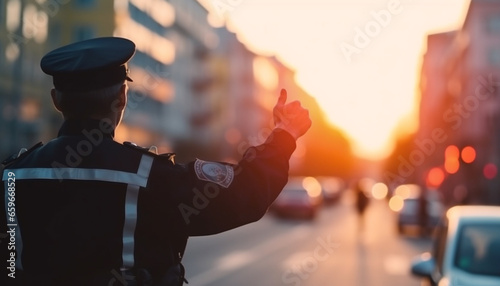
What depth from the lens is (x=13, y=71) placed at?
142ft

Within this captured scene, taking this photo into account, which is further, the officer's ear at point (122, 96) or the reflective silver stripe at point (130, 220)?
the officer's ear at point (122, 96)

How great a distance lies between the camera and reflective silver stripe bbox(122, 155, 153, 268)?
2.43 meters

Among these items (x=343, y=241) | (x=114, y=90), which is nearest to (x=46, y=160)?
(x=114, y=90)

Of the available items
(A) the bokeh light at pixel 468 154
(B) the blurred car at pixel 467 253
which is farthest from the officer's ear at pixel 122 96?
(A) the bokeh light at pixel 468 154

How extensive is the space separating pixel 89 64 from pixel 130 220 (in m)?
0.44

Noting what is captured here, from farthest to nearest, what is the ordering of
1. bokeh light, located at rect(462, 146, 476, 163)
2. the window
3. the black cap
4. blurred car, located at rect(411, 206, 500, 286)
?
1. bokeh light, located at rect(462, 146, 476, 163)
2. the window
3. blurred car, located at rect(411, 206, 500, 286)
4. the black cap

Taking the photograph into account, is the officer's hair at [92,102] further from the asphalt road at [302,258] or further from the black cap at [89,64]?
the asphalt road at [302,258]

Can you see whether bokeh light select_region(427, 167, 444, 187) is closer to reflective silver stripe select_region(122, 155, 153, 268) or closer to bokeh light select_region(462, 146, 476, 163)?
bokeh light select_region(462, 146, 476, 163)

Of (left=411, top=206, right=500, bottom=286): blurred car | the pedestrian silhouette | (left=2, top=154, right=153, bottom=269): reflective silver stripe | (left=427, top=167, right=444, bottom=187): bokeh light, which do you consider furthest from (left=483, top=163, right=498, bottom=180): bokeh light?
(left=427, top=167, right=444, bottom=187): bokeh light

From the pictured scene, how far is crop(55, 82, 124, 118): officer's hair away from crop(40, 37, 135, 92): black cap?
0.05 ft

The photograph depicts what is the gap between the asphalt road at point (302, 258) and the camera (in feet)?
57.1

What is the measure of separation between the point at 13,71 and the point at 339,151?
488 ft

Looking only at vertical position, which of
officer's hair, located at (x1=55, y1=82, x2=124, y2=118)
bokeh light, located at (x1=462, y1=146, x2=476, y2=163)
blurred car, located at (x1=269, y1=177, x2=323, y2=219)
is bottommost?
blurred car, located at (x1=269, y1=177, x2=323, y2=219)

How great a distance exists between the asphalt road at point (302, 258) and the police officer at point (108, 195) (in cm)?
1347
